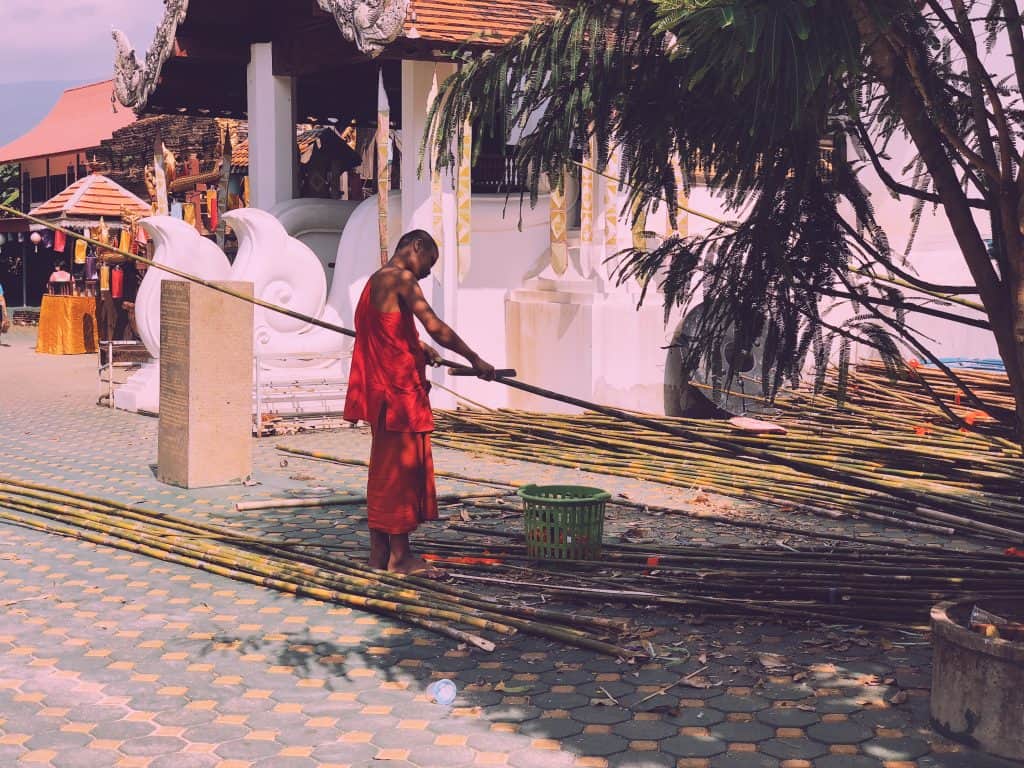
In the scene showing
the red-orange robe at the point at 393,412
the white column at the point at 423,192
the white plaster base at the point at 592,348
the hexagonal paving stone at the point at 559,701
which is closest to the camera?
the hexagonal paving stone at the point at 559,701

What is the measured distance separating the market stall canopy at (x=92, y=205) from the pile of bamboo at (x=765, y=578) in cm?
1652

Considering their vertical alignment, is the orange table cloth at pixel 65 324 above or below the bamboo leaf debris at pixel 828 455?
above

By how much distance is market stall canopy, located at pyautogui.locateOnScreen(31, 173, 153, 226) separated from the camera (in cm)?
2145

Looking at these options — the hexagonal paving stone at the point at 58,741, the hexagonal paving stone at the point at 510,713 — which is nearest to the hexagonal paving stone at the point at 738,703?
the hexagonal paving stone at the point at 510,713

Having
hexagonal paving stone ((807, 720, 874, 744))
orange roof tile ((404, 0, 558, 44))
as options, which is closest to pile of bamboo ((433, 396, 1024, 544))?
hexagonal paving stone ((807, 720, 874, 744))

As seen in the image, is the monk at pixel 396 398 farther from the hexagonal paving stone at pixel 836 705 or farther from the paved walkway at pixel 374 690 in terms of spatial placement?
the hexagonal paving stone at pixel 836 705

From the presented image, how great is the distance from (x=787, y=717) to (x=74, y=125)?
31564 mm

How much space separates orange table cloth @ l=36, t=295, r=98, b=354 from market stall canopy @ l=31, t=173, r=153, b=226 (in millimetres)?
1554

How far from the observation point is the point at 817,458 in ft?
29.6

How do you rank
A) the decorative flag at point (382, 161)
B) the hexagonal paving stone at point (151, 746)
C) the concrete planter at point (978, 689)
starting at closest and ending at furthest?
the concrete planter at point (978, 689)
the hexagonal paving stone at point (151, 746)
the decorative flag at point (382, 161)

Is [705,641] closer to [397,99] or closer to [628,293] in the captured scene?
[628,293]

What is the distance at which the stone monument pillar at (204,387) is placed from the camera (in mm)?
9141

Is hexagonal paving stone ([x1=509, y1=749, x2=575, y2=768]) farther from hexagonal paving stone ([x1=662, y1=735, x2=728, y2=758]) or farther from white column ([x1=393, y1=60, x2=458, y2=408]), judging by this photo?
white column ([x1=393, y1=60, x2=458, y2=408])

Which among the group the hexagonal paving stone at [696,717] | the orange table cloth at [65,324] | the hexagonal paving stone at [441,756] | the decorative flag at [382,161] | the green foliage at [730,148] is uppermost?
the decorative flag at [382,161]
